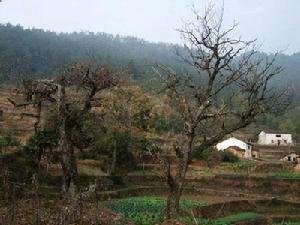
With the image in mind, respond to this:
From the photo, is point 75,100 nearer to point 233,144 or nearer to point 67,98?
point 67,98

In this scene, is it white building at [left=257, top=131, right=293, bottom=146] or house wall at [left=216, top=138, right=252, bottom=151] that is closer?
house wall at [left=216, top=138, right=252, bottom=151]

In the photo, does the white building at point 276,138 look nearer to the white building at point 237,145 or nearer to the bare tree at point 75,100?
the white building at point 237,145

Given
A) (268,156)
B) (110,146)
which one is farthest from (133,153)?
(268,156)

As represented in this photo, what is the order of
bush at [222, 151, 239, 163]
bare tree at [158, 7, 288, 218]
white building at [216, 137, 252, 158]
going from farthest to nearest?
white building at [216, 137, 252, 158] < bush at [222, 151, 239, 163] < bare tree at [158, 7, 288, 218]

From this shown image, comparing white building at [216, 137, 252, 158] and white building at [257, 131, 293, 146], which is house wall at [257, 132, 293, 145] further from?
white building at [216, 137, 252, 158]

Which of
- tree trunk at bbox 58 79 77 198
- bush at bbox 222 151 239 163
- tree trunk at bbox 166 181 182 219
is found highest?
bush at bbox 222 151 239 163

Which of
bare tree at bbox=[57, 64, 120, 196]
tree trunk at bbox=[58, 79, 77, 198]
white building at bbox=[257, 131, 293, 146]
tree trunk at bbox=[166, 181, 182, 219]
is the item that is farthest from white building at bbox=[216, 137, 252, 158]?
tree trunk at bbox=[166, 181, 182, 219]

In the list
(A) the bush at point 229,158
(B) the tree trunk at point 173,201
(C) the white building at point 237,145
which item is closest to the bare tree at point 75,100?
(B) the tree trunk at point 173,201

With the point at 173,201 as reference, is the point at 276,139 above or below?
above

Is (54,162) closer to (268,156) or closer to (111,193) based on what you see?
(111,193)

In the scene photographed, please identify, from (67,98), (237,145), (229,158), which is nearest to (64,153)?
A: (67,98)

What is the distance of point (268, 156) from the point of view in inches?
3135

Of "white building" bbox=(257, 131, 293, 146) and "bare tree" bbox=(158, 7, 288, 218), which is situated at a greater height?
"white building" bbox=(257, 131, 293, 146)

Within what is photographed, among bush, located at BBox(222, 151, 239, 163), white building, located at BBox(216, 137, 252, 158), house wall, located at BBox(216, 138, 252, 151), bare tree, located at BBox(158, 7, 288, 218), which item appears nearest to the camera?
bare tree, located at BBox(158, 7, 288, 218)
